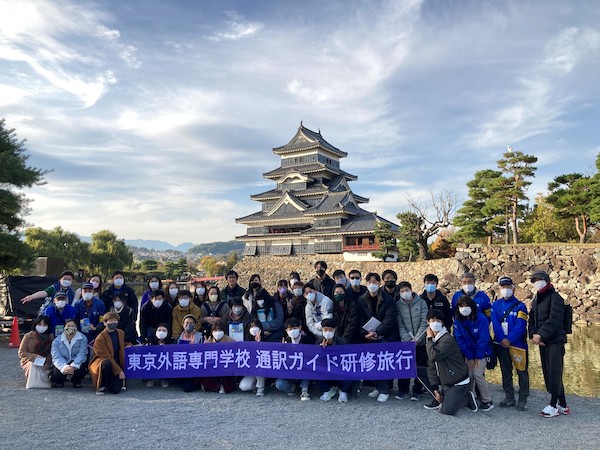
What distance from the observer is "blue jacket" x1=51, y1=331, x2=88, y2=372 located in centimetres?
692

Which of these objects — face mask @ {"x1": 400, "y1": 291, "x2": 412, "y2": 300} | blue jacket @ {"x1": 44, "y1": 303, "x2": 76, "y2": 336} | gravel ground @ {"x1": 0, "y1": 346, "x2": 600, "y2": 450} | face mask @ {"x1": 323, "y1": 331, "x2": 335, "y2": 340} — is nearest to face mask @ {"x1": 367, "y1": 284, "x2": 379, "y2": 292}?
face mask @ {"x1": 400, "y1": 291, "x2": 412, "y2": 300}

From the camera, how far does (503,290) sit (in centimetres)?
639

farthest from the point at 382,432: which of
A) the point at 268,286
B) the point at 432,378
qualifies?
the point at 268,286

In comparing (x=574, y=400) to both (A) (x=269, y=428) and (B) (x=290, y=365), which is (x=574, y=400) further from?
(A) (x=269, y=428)

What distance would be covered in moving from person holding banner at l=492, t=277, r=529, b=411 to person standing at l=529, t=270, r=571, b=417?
20 centimetres

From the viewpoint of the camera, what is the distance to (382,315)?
6.91 m

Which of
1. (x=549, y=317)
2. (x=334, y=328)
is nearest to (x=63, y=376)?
(x=334, y=328)

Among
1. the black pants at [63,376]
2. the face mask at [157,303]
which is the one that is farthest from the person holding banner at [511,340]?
the black pants at [63,376]

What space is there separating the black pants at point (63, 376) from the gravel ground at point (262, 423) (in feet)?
0.89

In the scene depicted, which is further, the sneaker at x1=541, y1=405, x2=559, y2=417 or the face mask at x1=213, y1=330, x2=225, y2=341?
the face mask at x1=213, y1=330, x2=225, y2=341

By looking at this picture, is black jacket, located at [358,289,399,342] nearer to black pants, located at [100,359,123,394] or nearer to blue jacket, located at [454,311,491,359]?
blue jacket, located at [454,311,491,359]

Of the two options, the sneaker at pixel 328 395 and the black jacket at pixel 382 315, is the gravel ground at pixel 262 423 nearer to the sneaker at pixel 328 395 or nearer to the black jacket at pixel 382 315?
the sneaker at pixel 328 395

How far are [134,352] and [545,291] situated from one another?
6.83m

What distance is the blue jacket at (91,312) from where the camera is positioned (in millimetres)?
7797
